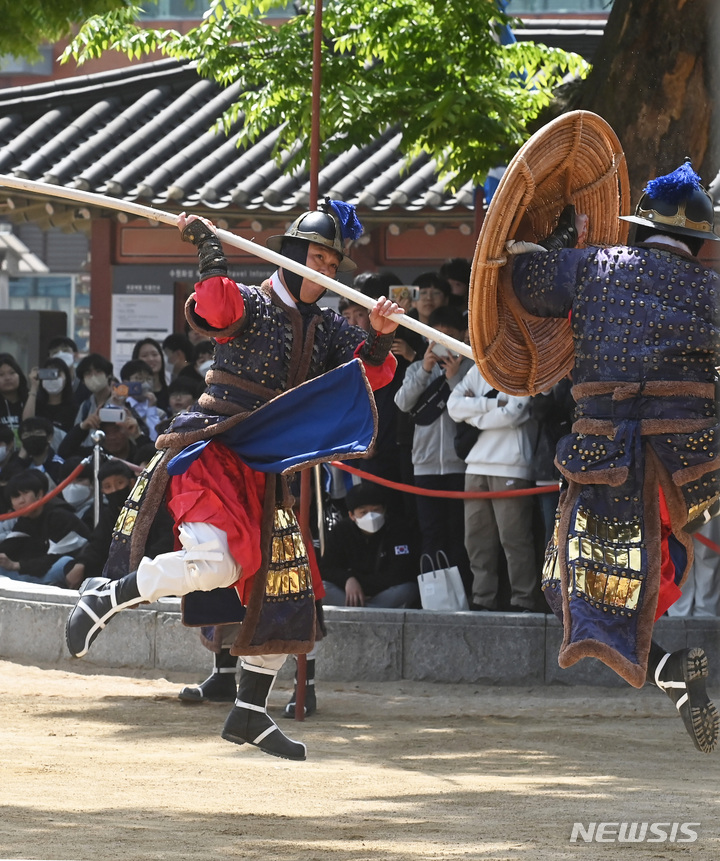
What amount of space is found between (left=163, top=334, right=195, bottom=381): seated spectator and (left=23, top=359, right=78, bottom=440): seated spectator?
709 millimetres

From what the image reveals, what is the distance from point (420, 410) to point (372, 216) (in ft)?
8.77

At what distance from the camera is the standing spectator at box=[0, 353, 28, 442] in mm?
10062

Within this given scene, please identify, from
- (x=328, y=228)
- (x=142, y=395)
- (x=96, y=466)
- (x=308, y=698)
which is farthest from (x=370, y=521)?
(x=328, y=228)

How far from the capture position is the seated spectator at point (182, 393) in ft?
29.6

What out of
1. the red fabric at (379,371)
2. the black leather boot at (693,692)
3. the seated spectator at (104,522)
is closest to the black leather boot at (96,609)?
the red fabric at (379,371)

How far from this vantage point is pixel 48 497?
8.25 metres

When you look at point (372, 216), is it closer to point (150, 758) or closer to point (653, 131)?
point (653, 131)

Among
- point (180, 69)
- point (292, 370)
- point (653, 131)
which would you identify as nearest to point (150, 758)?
point (292, 370)

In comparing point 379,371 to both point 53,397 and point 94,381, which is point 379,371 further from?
point 53,397

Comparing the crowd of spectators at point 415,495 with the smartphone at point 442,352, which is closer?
the crowd of spectators at point 415,495

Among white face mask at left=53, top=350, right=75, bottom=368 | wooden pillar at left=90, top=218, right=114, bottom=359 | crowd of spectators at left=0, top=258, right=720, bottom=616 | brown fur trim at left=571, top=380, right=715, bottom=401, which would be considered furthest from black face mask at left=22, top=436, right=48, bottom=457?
brown fur trim at left=571, top=380, right=715, bottom=401

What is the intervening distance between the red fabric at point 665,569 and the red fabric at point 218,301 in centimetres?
162

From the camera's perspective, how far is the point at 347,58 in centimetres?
811

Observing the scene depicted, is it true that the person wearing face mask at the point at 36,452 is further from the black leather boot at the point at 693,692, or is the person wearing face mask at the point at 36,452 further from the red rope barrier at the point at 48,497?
the black leather boot at the point at 693,692
